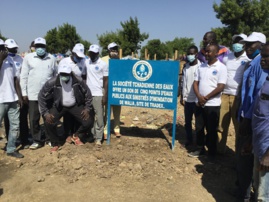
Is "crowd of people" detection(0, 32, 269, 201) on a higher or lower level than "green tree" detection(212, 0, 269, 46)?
lower

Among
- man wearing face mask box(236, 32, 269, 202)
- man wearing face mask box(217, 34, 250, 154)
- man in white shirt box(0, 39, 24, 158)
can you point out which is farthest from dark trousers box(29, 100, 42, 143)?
man wearing face mask box(236, 32, 269, 202)

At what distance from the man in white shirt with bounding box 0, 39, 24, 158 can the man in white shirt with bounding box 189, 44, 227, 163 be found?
300cm

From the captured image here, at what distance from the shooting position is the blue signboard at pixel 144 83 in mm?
4707

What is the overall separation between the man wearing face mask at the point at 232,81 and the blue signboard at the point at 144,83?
0.83 meters

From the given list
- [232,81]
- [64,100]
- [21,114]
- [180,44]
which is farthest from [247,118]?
[180,44]

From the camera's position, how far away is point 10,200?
3.28m

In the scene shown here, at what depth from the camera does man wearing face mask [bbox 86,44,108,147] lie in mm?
4930

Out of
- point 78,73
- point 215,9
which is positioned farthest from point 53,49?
point 78,73

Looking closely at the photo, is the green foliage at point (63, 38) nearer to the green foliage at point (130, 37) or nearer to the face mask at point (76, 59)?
the green foliage at point (130, 37)

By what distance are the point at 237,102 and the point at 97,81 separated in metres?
2.56

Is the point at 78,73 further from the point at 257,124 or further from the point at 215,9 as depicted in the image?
the point at 215,9

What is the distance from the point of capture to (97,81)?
4973 mm

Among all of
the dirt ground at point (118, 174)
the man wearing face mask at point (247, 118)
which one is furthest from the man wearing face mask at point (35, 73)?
the man wearing face mask at point (247, 118)

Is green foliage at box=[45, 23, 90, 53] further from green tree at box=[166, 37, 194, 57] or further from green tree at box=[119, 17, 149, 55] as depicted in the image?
green tree at box=[166, 37, 194, 57]
